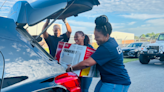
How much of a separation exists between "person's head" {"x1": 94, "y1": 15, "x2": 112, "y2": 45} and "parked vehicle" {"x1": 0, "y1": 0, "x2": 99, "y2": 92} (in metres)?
0.45

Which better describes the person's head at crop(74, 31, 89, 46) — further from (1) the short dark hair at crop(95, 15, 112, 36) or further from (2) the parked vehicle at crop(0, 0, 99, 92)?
(2) the parked vehicle at crop(0, 0, 99, 92)

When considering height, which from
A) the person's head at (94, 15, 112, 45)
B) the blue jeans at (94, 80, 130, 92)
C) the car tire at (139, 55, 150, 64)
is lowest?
the car tire at (139, 55, 150, 64)

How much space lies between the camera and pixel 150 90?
15.3 ft

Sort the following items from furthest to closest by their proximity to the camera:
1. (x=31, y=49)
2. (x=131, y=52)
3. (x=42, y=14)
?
(x=131, y=52), (x=42, y=14), (x=31, y=49)

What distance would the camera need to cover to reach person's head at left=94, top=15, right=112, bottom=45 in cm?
196

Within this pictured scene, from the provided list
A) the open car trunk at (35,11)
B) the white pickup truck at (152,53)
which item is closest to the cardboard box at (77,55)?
the open car trunk at (35,11)

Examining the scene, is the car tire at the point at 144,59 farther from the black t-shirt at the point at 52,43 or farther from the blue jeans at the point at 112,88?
the blue jeans at the point at 112,88

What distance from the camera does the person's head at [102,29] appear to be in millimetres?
1961

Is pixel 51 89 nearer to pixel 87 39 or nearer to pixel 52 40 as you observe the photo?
pixel 87 39

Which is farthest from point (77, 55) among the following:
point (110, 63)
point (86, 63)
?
point (110, 63)

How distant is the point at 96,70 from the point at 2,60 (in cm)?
121

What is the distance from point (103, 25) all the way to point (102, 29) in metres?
0.05

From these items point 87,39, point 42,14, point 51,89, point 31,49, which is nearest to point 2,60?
point 31,49

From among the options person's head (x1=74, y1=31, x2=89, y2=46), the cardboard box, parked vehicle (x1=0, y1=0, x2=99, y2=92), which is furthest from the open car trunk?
person's head (x1=74, y1=31, x2=89, y2=46)
